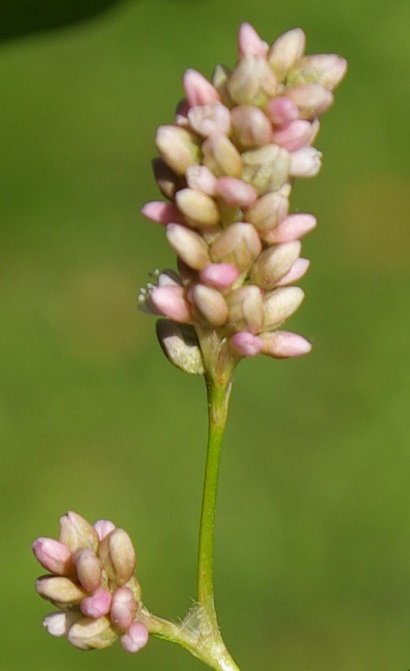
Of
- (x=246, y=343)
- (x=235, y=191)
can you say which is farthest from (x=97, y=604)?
(x=235, y=191)

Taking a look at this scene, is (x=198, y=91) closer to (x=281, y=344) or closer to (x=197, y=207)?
(x=197, y=207)

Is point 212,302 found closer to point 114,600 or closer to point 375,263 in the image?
point 114,600

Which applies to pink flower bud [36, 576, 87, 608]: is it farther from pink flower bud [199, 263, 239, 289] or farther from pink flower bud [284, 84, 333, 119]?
pink flower bud [284, 84, 333, 119]

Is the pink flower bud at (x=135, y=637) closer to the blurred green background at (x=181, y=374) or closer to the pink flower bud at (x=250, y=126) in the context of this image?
the pink flower bud at (x=250, y=126)

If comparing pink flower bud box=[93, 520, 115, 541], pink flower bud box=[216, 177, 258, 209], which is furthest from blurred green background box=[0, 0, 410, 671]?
pink flower bud box=[216, 177, 258, 209]

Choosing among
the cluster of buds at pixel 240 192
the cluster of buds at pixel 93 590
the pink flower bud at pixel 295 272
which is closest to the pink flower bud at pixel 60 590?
the cluster of buds at pixel 93 590

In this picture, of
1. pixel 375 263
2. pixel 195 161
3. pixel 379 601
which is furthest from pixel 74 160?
pixel 195 161
